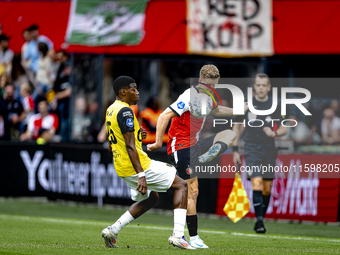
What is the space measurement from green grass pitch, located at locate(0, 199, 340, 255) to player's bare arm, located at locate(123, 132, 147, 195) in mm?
729

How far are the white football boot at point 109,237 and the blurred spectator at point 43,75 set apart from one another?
9.87m

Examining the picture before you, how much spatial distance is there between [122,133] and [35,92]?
10296 millimetres

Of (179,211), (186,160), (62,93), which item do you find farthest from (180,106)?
(62,93)

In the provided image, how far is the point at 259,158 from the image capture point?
10.7 metres

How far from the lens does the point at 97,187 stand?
13.4m

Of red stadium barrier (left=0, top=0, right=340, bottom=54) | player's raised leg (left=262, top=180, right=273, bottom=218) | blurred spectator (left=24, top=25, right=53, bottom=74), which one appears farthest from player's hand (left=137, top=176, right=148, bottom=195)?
red stadium barrier (left=0, top=0, right=340, bottom=54)

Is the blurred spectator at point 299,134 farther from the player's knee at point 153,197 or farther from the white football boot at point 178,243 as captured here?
the white football boot at point 178,243

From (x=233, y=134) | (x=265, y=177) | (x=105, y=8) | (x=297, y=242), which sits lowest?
(x=297, y=242)

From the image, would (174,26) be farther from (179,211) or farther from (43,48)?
(179,211)

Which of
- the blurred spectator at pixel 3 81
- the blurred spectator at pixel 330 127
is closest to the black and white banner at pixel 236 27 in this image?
the blurred spectator at pixel 330 127

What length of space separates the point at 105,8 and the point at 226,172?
29.0ft

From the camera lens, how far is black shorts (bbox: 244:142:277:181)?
1065cm

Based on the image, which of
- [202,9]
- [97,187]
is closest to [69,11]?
[202,9]

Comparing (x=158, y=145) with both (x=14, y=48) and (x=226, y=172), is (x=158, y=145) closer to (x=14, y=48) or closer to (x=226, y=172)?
(x=226, y=172)
